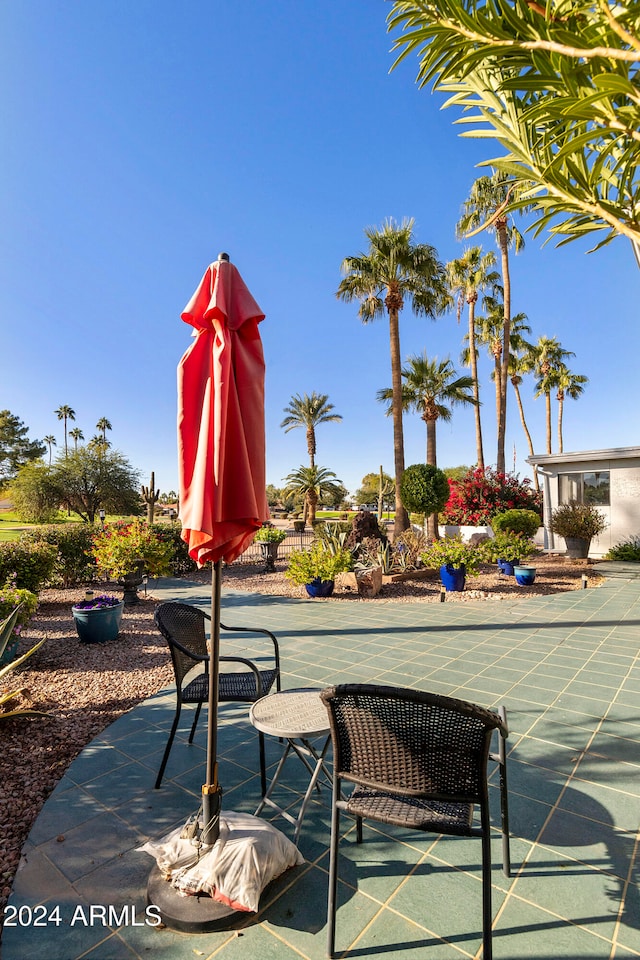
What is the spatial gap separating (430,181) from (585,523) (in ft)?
32.5

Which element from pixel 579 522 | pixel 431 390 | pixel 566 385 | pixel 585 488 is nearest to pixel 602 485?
pixel 585 488

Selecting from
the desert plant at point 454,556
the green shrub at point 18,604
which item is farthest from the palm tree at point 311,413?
the green shrub at point 18,604

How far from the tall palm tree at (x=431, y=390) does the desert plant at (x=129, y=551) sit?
14403 mm

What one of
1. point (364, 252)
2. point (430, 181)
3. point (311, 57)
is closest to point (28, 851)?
point (311, 57)

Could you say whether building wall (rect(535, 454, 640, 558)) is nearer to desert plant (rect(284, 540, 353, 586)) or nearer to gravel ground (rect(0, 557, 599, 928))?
gravel ground (rect(0, 557, 599, 928))

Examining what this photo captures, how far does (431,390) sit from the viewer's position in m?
21.0

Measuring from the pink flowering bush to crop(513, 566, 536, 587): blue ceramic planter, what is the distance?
7000 millimetres

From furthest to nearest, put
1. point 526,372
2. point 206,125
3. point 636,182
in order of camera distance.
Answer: point 526,372
point 206,125
point 636,182

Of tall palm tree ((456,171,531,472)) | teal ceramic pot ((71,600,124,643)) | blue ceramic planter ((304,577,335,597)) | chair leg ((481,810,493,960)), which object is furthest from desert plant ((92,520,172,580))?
tall palm tree ((456,171,531,472))

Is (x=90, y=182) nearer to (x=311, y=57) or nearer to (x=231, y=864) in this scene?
(x=311, y=57)

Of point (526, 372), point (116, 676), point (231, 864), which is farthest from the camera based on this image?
point (526, 372)

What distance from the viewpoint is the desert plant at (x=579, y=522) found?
12938 mm

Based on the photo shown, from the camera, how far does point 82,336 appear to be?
21391 mm

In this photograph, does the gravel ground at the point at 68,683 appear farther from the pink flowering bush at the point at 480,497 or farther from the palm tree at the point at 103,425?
the palm tree at the point at 103,425
